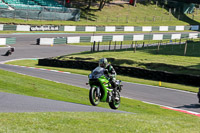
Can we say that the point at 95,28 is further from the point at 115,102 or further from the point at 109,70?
the point at 109,70

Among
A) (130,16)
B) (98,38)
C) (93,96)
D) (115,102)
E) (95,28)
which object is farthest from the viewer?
(130,16)

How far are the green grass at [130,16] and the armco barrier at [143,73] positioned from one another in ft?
84.5

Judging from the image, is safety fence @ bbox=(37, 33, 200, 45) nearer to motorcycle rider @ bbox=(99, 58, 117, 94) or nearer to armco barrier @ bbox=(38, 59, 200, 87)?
armco barrier @ bbox=(38, 59, 200, 87)

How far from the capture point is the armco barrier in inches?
996

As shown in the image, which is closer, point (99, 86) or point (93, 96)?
point (93, 96)

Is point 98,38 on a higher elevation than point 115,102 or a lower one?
lower

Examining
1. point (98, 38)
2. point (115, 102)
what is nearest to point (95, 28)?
point (98, 38)

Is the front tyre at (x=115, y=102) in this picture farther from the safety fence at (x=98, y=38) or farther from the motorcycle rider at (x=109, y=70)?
the safety fence at (x=98, y=38)

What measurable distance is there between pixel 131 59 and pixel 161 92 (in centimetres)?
1022

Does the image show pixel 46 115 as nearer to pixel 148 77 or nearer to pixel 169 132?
pixel 169 132

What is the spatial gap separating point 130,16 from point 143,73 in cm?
4594

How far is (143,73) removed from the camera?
91.3ft

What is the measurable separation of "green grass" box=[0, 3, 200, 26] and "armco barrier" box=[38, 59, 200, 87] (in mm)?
25751

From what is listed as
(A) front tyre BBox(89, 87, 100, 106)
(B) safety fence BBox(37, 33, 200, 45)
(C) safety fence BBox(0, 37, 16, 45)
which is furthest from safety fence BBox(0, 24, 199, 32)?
(A) front tyre BBox(89, 87, 100, 106)
